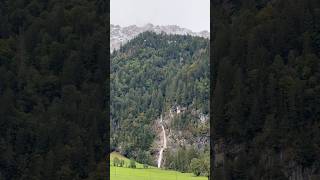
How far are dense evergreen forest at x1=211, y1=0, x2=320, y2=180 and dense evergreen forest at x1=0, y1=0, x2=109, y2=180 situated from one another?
18.1ft

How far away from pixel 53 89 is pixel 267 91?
9.91 m

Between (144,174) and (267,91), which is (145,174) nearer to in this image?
(144,174)

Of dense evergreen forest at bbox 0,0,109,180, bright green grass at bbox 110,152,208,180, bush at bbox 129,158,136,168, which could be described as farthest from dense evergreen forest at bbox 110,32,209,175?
dense evergreen forest at bbox 0,0,109,180

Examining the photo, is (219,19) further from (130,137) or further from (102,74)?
(130,137)

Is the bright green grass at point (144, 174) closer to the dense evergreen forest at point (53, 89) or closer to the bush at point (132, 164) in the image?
the bush at point (132, 164)

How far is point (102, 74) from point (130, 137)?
40.8 metres

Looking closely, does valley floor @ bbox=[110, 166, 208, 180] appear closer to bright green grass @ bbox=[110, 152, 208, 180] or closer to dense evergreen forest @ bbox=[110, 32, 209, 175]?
→ bright green grass @ bbox=[110, 152, 208, 180]

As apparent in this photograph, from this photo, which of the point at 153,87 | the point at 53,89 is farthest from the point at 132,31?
the point at 53,89

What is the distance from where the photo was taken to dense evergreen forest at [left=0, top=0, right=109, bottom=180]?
26656mm

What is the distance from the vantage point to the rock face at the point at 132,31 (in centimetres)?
8760

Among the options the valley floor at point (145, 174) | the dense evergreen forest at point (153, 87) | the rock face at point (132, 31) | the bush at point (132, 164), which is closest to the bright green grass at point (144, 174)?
the valley floor at point (145, 174)

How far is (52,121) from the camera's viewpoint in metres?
27.8

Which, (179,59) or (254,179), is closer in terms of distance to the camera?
(254,179)

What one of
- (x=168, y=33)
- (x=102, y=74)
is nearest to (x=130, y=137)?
(x=168, y=33)
